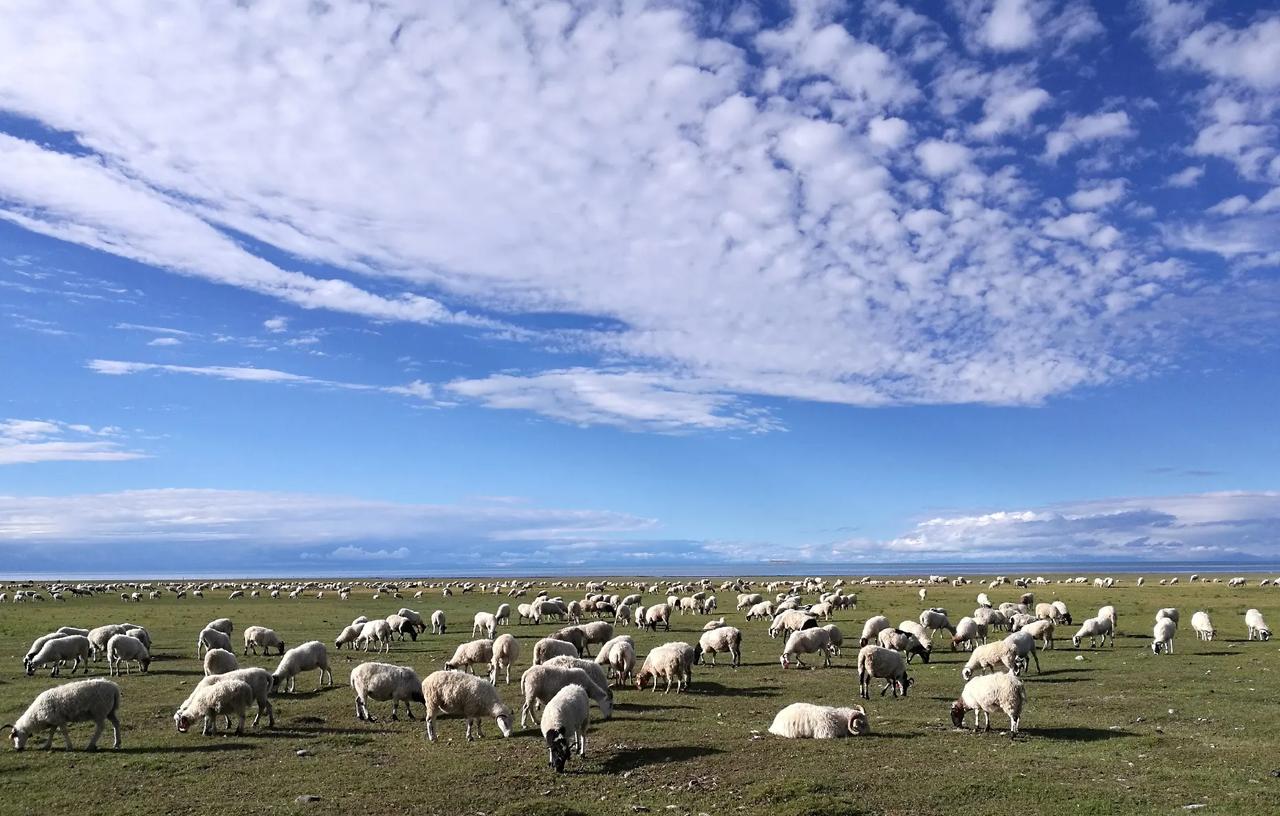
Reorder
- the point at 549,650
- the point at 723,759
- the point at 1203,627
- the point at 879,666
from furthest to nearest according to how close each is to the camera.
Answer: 1. the point at 1203,627
2. the point at 549,650
3. the point at 879,666
4. the point at 723,759

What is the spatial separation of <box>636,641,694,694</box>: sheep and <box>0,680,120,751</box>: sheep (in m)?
13.6

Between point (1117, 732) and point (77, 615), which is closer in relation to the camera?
point (1117, 732)

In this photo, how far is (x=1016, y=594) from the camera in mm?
73562

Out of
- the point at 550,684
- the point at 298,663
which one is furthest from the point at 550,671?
the point at 298,663

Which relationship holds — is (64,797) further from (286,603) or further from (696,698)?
(286,603)

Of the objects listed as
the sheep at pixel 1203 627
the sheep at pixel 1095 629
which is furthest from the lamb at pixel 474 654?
the sheep at pixel 1203 627

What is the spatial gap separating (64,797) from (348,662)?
17462 mm

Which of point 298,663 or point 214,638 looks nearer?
point 298,663

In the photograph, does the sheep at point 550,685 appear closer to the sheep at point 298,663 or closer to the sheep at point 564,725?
the sheep at point 564,725

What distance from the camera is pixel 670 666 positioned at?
23.8m

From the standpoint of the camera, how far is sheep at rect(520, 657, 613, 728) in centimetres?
1844

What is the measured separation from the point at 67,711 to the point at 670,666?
48.7 feet

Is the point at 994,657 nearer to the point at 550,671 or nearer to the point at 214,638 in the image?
the point at 550,671

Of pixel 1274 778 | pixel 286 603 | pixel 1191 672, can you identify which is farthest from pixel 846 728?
pixel 286 603
